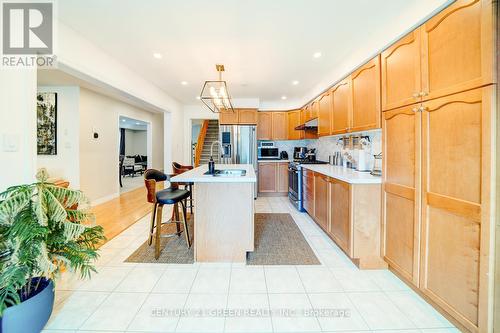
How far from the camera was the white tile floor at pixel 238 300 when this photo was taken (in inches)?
59.3

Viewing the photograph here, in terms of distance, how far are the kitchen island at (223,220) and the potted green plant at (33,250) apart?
996 mm

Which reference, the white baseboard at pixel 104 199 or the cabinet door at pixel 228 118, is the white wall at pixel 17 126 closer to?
the white baseboard at pixel 104 199

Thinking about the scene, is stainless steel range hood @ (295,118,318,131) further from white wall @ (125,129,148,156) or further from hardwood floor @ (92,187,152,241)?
white wall @ (125,129,148,156)

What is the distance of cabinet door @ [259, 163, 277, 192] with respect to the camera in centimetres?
565

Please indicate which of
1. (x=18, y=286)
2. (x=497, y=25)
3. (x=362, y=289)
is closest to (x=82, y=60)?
(x=18, y=286)

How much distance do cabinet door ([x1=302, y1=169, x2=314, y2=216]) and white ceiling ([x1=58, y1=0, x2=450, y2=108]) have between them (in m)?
1.57

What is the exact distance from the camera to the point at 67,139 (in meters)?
4.27

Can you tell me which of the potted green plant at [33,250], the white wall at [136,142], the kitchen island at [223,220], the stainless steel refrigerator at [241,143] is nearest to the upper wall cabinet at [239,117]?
the stainless steel refrigerator at [241,143]

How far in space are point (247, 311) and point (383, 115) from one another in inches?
86.7

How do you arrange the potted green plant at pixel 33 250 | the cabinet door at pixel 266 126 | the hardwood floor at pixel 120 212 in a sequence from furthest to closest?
the cabinet door at pixel 266 126 → the hardwood floor at pixel 120 212 → the potted green plant at pixel 33 250

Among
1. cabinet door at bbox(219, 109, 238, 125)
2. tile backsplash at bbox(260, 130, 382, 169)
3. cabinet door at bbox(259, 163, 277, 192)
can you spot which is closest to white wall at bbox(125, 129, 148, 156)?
cabinet door at bbox(219, 109, 238, 125)

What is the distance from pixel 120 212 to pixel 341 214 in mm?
3929

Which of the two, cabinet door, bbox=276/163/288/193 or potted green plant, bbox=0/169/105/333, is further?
cabinet door, bbox=276/163/288/193

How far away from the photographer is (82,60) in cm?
252
